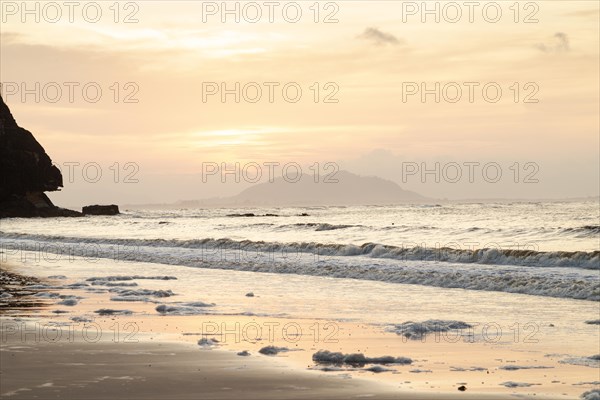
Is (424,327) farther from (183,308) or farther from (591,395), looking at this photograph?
(183,308)

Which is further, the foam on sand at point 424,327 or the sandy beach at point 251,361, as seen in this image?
the foam on sand at point 424,327

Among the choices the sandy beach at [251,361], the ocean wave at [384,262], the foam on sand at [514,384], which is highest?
the ocean wave at [384,262]

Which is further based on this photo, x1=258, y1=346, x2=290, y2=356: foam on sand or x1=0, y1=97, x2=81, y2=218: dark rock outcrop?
x1=0, y1=97, x2=81, y2=218: dark rock outcrop

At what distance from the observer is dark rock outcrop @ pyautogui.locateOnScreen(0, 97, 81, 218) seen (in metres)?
104

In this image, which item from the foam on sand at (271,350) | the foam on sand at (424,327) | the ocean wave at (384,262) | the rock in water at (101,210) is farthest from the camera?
the rock in water at (101,210)

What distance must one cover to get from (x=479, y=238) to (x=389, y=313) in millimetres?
25302

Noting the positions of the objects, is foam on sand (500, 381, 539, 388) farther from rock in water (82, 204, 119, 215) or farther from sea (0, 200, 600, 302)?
rock in water (82, 204, 119, 215)

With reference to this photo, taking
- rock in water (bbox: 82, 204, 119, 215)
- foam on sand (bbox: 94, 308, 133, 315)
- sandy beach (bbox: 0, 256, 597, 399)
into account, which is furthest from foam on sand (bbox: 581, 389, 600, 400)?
rock in water (bbox: 82, 204, 119, 215)

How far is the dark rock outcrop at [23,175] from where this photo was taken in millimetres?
104000

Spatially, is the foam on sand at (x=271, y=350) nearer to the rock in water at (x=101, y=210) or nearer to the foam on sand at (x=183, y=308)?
the foam on sand at (x=183, y=308)

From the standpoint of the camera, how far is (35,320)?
15609 millimetres

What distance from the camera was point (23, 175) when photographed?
4163 inches

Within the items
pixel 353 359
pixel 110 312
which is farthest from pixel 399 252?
pixel 353 359

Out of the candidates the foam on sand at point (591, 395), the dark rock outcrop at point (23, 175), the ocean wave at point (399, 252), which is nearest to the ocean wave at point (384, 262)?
the ocean wave at point (399, 252)
